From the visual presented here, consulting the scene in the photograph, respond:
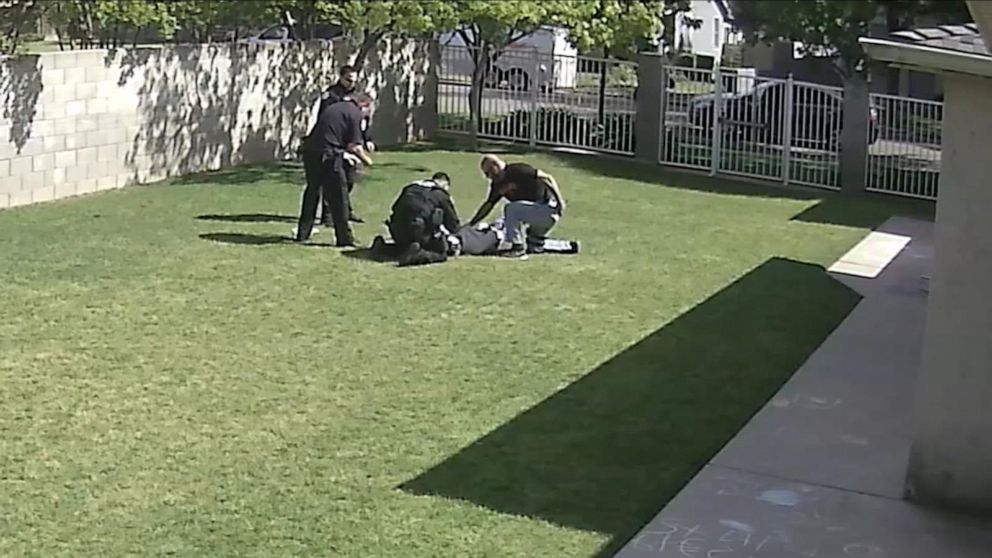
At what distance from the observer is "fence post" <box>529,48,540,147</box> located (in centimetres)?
2195

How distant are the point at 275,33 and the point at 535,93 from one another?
14.1 feet

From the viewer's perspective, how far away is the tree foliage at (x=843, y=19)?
22281mm

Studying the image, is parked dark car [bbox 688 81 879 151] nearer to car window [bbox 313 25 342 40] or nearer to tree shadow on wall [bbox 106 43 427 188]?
tree shadow on wall [bbox 106 43 427 188]

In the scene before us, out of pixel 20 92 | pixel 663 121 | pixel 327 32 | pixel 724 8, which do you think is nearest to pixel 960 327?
pixel 20 92

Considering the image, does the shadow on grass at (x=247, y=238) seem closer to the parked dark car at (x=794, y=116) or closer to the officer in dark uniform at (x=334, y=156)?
the officer in dark uniform at (x=334, y=156)

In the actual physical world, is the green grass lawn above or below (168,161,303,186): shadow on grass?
below

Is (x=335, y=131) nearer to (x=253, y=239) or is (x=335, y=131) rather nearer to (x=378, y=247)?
(x=378, y=247)

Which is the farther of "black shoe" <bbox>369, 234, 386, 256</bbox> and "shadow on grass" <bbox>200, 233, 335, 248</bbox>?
"shadow on grass" <bbox>200, 233, 335, 248</bbox>

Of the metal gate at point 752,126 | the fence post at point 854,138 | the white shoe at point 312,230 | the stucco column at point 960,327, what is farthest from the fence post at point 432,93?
the stucco column at point 960,327

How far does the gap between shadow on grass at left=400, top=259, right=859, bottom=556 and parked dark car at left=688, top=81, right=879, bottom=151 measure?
821 cm

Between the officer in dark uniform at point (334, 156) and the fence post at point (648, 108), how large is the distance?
28.4ft

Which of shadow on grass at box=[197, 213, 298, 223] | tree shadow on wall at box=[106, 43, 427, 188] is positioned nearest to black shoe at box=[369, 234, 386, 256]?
shadow on grass at box=[197, 213, 298, 223]

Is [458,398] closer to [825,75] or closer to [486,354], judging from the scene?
[486,354]

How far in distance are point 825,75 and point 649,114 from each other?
39.5 ft
